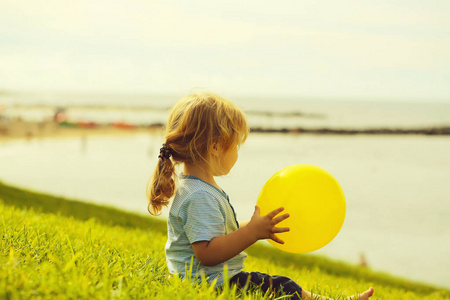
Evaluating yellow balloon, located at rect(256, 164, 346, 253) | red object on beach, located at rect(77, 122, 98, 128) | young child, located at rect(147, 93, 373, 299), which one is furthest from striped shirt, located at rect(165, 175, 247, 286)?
red object on beach, located at rect(77, 122, 98, 128)

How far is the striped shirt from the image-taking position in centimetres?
240

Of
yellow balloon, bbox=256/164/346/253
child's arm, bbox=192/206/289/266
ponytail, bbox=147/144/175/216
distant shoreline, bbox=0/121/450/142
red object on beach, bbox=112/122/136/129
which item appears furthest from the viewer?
red object on beach, bbox=112/122/136/129

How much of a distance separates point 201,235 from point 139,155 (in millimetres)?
19465

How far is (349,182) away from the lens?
16.3m

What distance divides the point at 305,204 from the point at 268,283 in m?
0.52

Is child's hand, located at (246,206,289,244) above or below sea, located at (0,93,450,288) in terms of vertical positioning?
above

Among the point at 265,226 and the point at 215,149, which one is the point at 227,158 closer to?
the point at 215,149

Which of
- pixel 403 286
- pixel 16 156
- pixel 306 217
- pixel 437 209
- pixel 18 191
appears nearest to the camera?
pixel 306 217

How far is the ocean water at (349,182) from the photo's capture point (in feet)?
32.5

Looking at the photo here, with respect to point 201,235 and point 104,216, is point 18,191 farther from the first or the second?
point 201,235

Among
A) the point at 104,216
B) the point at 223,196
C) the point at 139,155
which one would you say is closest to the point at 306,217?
the point at 223,196

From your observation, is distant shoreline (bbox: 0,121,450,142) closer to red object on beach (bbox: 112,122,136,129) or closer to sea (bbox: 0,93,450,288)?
red object on beach (bbox: 112,122,136,129)

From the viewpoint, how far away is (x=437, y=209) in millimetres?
13492

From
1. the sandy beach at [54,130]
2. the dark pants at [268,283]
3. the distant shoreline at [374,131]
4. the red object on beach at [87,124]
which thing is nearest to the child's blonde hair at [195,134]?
the dark pants at [268,283]
